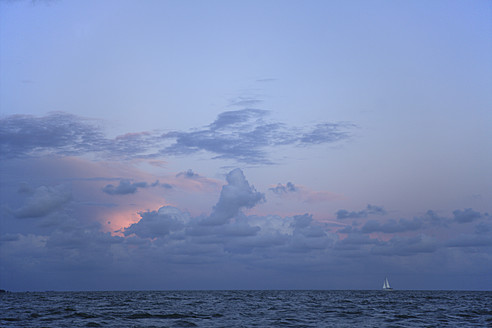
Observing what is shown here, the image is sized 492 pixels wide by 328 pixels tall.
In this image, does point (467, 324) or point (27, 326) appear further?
point (467, 324)

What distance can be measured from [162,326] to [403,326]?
2934cm

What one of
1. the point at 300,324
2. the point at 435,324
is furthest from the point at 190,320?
the point at 435,324

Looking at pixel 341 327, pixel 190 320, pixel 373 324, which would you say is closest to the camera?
pixel 341 327

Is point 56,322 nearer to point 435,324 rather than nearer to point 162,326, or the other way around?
point 162,326

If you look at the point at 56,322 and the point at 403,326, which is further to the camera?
the point at 56,322

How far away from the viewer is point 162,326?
5369 cm

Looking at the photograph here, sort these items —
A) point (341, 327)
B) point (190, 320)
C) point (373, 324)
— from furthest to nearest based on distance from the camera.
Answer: point (190, 320) < point (373, 324) < point (341, 327)

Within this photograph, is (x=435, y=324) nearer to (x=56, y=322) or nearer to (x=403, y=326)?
(x=403, y=326)

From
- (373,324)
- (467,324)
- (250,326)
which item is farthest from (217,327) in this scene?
(467,324)

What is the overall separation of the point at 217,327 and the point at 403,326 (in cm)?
2262

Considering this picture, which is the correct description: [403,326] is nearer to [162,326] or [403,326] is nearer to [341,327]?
[341,327]

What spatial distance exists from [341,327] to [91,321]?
32477 mm

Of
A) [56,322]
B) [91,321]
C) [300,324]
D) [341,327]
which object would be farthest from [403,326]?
[56,322]

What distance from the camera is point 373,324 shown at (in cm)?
5591
